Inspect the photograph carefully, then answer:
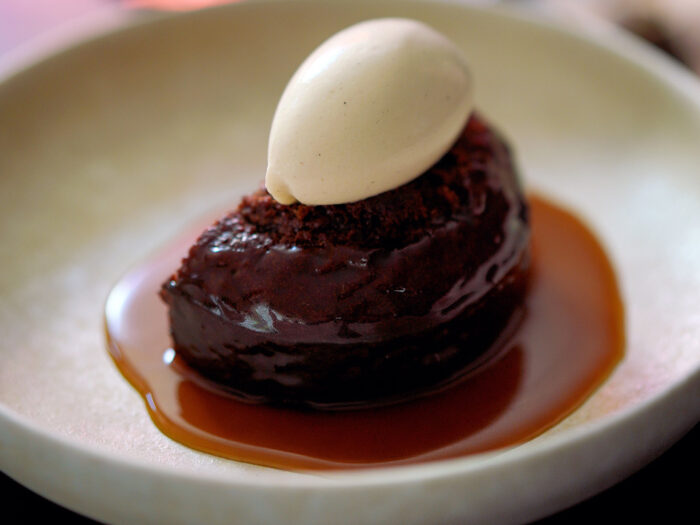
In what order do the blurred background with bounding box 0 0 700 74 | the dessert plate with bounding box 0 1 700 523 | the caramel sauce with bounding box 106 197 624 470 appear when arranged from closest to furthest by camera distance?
the dessert plate with bounding box 0 1 700 523, the caramel sauce with bounding box 106 197 624 470, the blurred background with bounding box 0 0 700 74

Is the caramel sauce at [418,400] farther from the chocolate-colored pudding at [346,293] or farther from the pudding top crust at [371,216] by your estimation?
the pudding top crust at [371,216]

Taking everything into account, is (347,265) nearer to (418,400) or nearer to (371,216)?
(371,216)

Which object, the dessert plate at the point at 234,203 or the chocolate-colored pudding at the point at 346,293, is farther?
the chocolate-colored pudding at the point at 346,293

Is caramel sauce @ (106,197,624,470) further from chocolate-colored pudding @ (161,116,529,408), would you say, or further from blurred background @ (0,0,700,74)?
blurred background @ (0,0,700,74)

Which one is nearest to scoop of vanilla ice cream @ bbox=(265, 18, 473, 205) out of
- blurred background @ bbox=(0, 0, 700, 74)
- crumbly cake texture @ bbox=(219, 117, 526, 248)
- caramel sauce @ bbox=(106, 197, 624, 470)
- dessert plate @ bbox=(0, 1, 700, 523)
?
crumbly cake texture @ bbox=(219, 117, 526, 248)

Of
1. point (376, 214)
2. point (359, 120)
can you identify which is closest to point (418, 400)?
point (376, 214)

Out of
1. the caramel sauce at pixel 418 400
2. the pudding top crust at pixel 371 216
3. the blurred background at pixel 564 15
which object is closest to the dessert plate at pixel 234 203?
the caramel sauce at pixel 418 400
